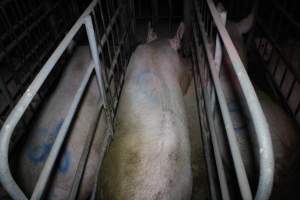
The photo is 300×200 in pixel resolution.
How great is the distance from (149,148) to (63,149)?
809 millimetres

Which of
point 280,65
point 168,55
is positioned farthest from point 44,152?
point 280,65

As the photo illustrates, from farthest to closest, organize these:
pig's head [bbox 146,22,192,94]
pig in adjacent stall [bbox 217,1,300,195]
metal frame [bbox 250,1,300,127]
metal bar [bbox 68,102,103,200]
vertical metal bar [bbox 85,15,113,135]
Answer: pig's head [bbox 146,22,192,94], metal frame [bbox 250,1,300,127], pig in adjacent stall [bbox 217,1,300,195], vertical metal bar [bbox 85,15,113,135], metal bar [bbox 68,102,103,200]

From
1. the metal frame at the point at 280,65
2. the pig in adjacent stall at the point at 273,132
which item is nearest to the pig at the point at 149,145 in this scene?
the pig in adjacent stall at the point at 273,132

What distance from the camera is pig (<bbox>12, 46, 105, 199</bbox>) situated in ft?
7.03

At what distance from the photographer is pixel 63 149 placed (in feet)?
7.39

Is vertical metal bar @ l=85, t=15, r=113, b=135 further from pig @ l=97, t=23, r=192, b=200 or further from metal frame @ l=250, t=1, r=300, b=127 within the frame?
metal frame @ l=250, t=1, r=300, b=127

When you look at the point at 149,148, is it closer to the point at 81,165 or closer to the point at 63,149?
the point at 81,165

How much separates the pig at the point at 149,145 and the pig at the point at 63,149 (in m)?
0.27

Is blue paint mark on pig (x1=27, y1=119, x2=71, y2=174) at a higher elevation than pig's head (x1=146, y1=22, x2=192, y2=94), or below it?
below

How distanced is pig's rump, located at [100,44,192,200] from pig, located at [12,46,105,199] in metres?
0.29

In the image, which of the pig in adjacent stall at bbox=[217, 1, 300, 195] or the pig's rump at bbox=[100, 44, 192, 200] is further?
the pig in adjacent stall at bbox=[217, 1, 300, 195]

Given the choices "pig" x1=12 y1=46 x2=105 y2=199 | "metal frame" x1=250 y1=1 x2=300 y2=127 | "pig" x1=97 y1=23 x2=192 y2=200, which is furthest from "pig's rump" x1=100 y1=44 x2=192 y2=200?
"metal frame" x1=250 y1=1 x2=300 y2=127

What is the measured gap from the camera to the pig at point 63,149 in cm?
214

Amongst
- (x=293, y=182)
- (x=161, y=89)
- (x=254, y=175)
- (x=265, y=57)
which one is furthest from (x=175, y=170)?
(x=265, y=57)
